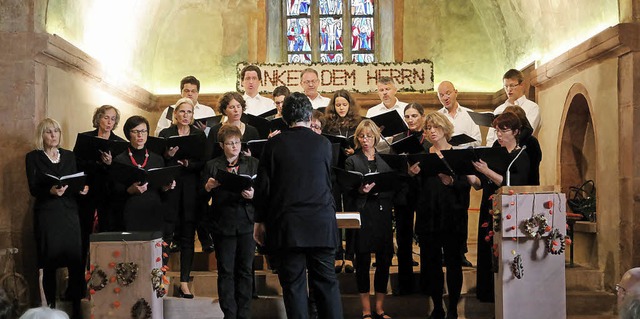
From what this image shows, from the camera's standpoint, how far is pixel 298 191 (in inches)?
196

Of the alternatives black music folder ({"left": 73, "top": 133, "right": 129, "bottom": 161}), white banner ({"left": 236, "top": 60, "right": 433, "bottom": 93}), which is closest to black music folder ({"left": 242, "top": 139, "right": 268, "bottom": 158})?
black music folder ({"left": 73, "top": 133, "right": 129, "bottom": 161})

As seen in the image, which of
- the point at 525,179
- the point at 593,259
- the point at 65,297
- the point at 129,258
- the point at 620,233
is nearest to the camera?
the point at 129,258

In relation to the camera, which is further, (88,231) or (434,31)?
(434,31)

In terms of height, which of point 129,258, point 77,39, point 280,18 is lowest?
point 129,258

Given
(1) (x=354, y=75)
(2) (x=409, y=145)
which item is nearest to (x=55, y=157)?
(2) (x=409, y=145)

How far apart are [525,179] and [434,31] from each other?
569 cm

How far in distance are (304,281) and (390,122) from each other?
2173mm

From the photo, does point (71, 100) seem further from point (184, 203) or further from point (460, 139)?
point (460, 139)

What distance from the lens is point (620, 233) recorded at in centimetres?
737

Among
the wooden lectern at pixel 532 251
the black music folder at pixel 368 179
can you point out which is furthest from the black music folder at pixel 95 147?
the wooden lectern at pixel 532 251

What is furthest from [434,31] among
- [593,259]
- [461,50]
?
[593,259]

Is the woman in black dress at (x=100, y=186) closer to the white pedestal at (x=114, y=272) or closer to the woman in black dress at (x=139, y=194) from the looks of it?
the woman in black dress at (x=139, y=194)

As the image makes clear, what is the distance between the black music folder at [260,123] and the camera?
695 centimetres

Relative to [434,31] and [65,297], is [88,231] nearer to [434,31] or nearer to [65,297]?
[65,297]
